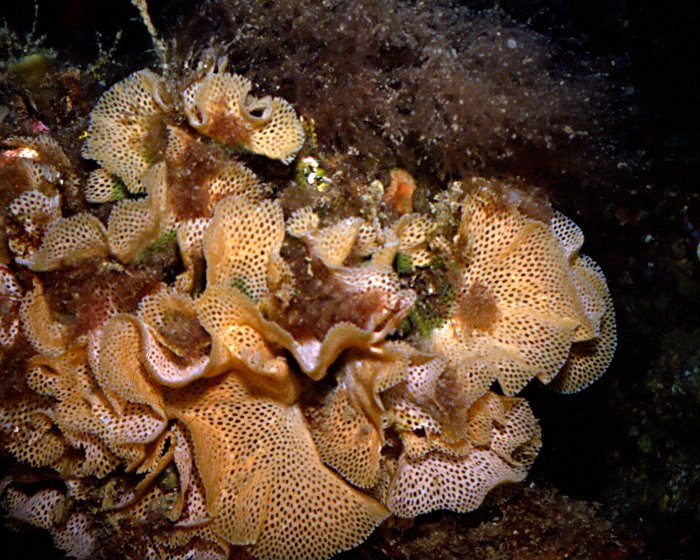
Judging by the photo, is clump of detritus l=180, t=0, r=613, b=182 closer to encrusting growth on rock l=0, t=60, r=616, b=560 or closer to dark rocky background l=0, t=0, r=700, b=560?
dark rocky background l=0, t=0, r=700, b=560

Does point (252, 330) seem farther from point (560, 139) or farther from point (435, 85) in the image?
point (560, 139)

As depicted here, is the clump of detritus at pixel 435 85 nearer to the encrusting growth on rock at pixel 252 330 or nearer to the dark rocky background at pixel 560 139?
the dark rocky background at pixel 560 139

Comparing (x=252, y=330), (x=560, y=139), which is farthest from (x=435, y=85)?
(x=252, y=330)

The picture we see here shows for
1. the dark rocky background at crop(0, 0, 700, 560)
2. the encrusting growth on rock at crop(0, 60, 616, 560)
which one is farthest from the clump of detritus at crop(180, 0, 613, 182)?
the encrusting growth on rock at crop(0, 60, 616, 560)

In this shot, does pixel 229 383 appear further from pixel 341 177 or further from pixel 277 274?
pixel 341 177

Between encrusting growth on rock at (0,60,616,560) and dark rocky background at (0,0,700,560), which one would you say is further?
dark rocky background at (0,0,700,560)

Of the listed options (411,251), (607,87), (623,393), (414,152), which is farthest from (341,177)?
(623,393)

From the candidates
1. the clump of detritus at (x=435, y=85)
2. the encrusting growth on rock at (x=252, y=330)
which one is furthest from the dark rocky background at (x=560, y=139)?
the encrusting growth on rock at (x=252, y=330)
